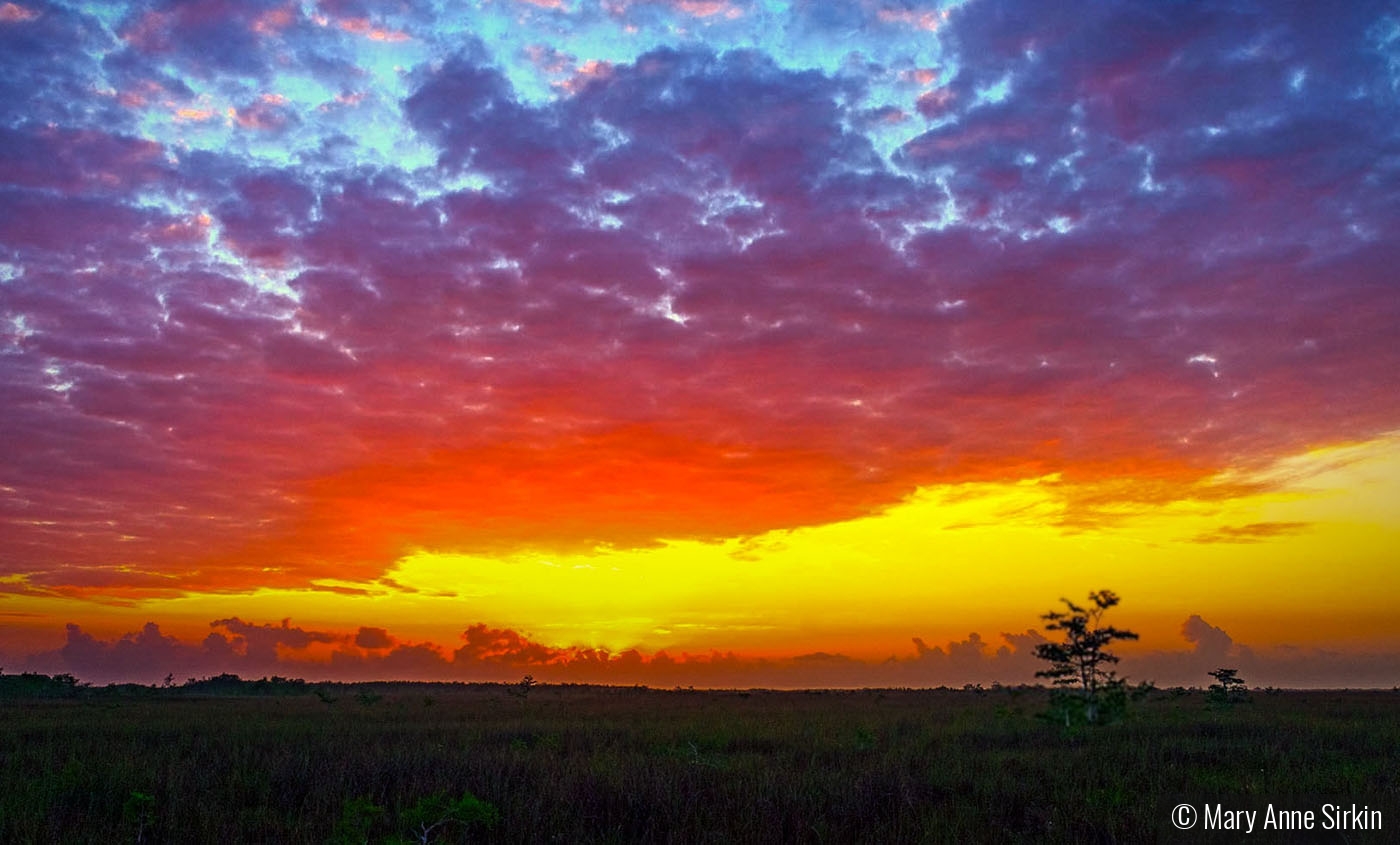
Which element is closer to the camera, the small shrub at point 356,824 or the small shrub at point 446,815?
the small shrub at point 356,824

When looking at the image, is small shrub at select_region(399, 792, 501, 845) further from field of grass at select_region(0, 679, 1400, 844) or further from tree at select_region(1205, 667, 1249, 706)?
tree at select_region(1205, 667, 1249, 706)

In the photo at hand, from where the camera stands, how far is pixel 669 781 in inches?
498

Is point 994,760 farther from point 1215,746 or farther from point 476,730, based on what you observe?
point 476,730

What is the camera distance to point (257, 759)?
51.2 ft

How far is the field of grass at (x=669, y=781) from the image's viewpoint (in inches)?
404

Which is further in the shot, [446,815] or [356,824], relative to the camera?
[446,815]

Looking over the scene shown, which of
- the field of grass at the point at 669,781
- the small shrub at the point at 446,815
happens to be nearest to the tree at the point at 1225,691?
the field of grass at the point at 669,781

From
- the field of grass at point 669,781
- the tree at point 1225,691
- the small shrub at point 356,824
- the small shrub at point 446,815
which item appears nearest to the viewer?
the small shrub at point 356,824

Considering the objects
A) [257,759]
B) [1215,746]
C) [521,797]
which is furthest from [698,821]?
[1215,746]

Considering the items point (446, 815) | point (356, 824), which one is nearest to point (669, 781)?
point (446, 815)

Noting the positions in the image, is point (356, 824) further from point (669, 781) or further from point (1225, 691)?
point (1225, 691)

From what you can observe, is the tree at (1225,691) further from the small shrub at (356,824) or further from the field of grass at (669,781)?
the small shrub at (356,824)

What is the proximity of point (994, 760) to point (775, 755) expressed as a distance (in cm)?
416

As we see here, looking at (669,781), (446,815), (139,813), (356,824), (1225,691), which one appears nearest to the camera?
(356,824)
